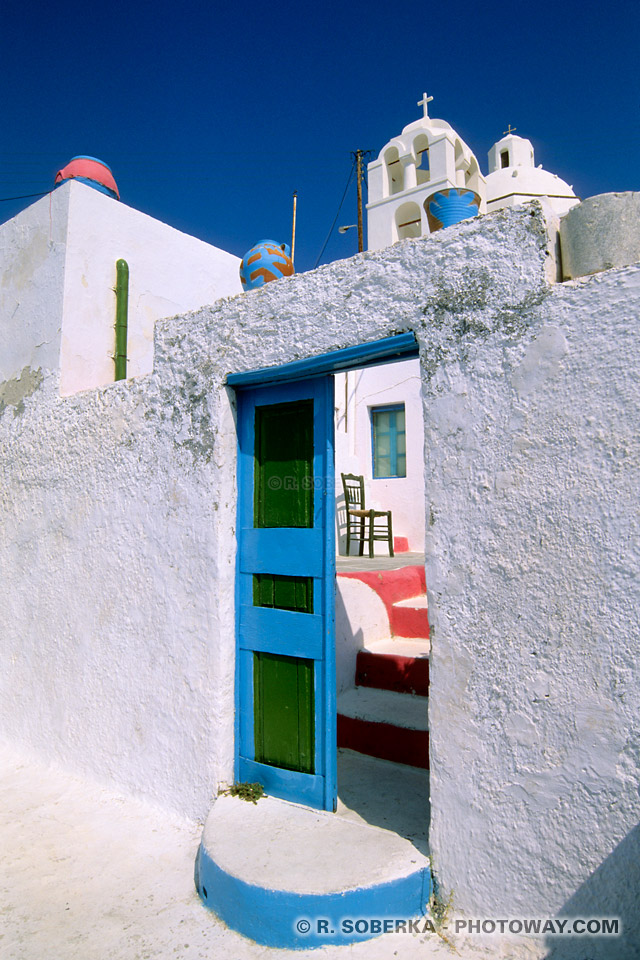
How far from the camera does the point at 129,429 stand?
378cm

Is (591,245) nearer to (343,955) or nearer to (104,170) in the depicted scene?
(343,955)

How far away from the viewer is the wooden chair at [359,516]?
8469mm

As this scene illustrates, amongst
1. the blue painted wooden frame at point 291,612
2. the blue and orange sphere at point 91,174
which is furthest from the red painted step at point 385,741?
the blue and orange sphere at point 91,174

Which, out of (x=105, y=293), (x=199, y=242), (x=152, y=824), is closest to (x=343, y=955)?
(x=152, y=824)

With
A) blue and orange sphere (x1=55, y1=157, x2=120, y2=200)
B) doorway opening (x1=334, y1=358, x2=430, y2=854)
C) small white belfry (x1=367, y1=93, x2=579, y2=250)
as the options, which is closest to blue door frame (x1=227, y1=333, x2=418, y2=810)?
doorway opening (x1=334, y1=358, x2=430, y2=854)

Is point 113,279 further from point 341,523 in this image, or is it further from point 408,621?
point 341,523

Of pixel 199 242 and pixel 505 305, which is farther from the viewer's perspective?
pixel 199 242

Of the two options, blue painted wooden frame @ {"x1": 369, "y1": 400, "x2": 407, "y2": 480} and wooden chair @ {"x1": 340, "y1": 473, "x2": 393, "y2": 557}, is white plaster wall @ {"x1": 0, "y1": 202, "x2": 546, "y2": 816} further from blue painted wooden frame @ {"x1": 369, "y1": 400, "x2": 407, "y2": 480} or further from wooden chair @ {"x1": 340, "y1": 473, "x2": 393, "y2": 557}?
blue painted wooden frame @ {"x1": 369, "y1": 400, "x2": 407, "y2": 480}

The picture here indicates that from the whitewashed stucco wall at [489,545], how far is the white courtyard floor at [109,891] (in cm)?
23

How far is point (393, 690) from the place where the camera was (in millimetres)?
4305

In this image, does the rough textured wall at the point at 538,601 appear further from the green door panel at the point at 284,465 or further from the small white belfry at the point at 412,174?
the small white belfry at the point at 412,174

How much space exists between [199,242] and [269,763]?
187 inches

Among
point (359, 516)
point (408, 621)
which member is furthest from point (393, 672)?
point (359, 516)

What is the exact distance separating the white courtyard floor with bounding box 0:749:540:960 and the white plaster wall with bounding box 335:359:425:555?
608cm
